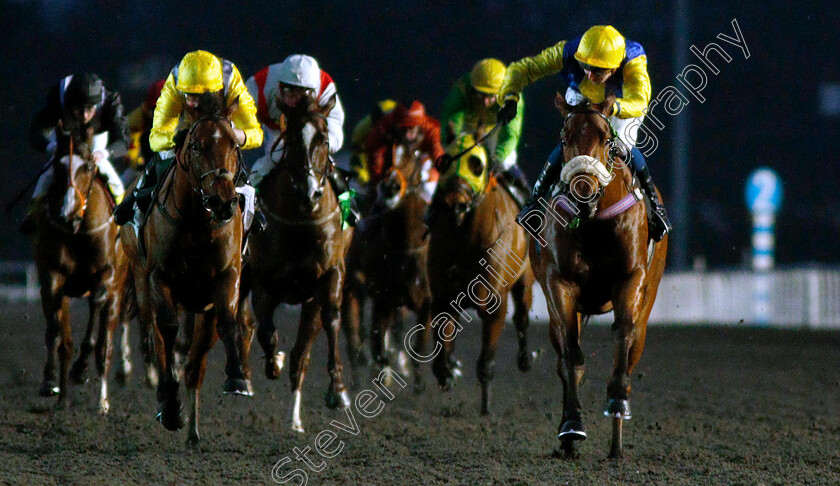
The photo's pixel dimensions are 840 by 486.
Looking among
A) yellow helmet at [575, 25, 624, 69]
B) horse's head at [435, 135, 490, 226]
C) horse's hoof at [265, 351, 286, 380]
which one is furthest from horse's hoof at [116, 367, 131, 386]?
yellow helmet at [575, 25, 624, 69]

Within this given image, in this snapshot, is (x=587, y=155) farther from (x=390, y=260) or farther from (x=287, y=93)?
(x=390, y=260)

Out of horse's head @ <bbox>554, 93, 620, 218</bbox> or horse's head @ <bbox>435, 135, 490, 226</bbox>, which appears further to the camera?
horse's head @ <bbox>435, 135, 490, 226</bbox>

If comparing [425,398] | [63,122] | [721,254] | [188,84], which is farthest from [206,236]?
[721,254]

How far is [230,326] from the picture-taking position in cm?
596

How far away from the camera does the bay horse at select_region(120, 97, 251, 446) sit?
18.9 feet

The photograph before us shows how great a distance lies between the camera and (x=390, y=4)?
1194 inches

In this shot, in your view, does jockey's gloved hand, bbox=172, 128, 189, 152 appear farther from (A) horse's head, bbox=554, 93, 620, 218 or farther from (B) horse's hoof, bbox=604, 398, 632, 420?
(B) horse's hoof, bbox=604, 398, 632, 420

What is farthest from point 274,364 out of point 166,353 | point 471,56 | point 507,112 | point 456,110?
point 471,56

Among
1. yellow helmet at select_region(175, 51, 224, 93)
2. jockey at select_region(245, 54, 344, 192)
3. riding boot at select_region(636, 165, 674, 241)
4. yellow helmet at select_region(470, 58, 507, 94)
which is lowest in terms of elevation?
riding boot at select_region(636, 165, 674, 241)

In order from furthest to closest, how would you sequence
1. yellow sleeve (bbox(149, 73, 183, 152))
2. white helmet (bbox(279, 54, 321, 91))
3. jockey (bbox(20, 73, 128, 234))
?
jockey (bbox(20, 73, 128, 234)), white helmet (bbox(279, 54, 321, 91)), yellow sleeve (bbox(149, 73, 183, 152))

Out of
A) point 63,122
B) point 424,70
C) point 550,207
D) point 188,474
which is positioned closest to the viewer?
point 188,474

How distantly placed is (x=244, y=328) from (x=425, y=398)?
2032 mm

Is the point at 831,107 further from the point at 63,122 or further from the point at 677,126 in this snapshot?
the point at 63,122

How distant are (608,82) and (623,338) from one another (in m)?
1.67
